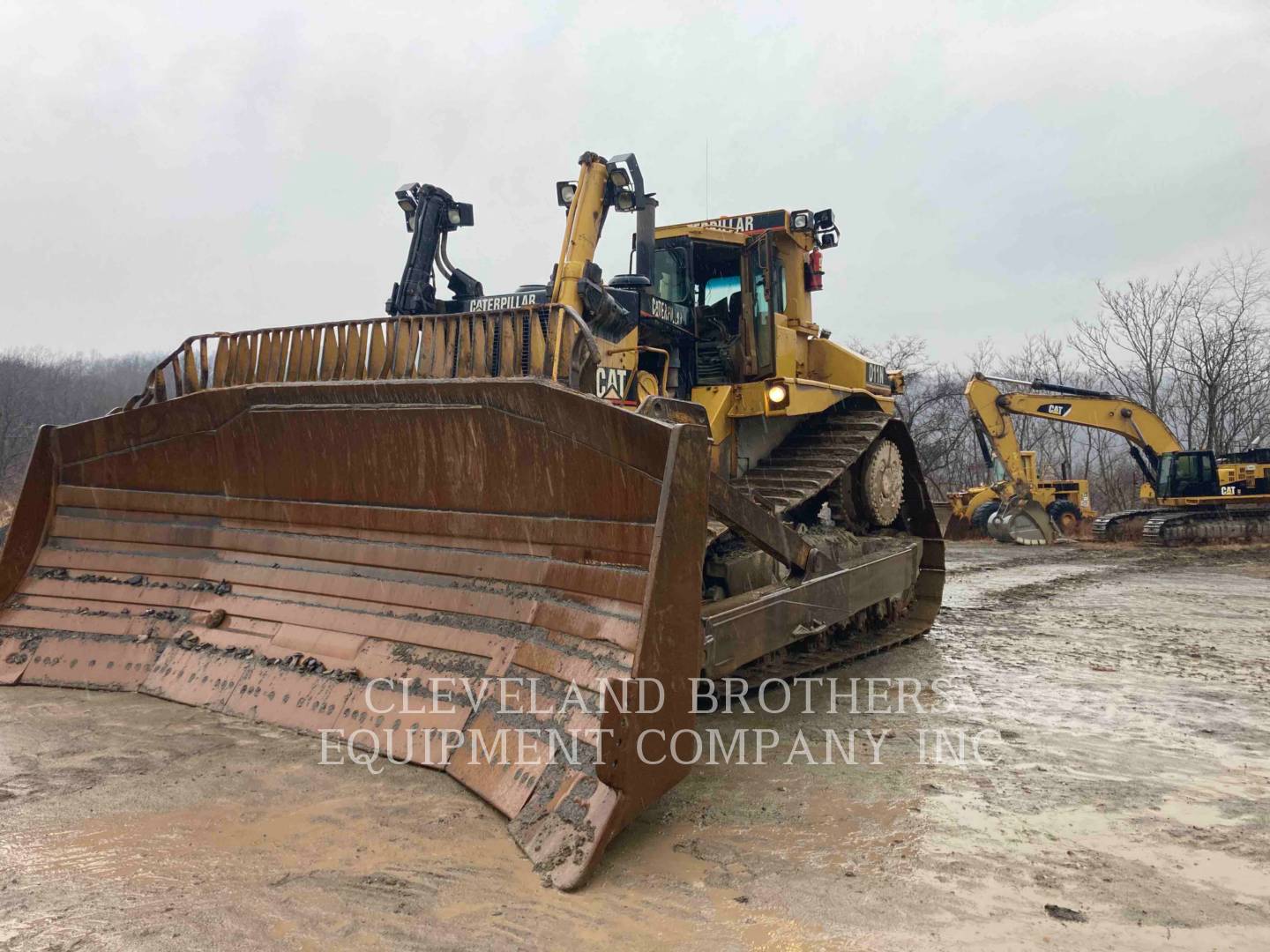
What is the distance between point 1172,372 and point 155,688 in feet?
106

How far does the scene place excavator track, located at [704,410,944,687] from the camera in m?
5.13

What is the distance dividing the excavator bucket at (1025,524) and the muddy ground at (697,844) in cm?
1271

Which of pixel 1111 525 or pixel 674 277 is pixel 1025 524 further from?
pixel 674 277

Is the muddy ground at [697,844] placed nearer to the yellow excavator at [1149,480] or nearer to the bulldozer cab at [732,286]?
the bulldozer cab at [732,286]

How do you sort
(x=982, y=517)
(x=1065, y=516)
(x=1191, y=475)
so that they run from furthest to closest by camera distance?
(x=1065, y=516), (x=982, y=517), (x=1191, y=475)

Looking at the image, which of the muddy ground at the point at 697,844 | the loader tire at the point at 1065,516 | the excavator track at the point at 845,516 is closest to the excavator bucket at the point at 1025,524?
the loader tire at the point at 1065,516

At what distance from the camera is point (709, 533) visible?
395 centimetres

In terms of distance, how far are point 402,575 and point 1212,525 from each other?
1721cm

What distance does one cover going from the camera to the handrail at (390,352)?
11.3 ft

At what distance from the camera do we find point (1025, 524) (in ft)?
54.1

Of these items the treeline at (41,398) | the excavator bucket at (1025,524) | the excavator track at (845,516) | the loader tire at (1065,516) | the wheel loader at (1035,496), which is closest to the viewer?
the excavator track at (845,516)

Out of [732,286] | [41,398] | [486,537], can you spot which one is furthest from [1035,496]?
[41,398]

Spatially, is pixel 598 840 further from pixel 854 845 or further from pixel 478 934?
pixel 854 845

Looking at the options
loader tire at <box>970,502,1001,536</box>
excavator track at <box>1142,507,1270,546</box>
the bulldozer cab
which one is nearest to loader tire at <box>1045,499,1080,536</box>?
loader tire at <box>970,502,1001,536</box>
